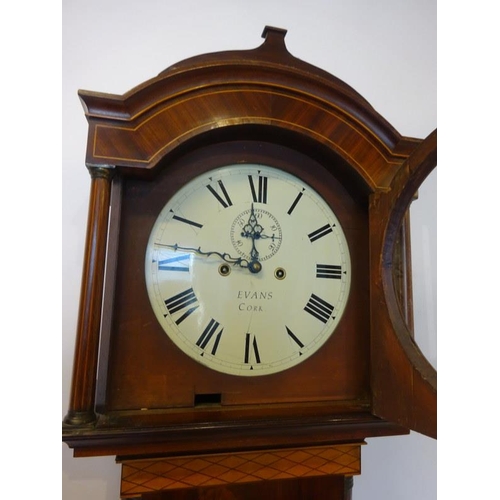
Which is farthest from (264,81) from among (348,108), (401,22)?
(401,22)

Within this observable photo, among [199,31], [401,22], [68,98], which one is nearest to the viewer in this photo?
[68,98]

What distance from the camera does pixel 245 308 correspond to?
28.3 inches

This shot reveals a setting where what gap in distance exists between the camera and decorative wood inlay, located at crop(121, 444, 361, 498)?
64 cm

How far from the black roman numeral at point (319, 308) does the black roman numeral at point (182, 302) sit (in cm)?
21

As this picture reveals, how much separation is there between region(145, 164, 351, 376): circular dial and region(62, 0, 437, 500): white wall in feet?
1.43

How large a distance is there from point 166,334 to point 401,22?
1.32 m

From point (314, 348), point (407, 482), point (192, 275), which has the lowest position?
point (407, 482)

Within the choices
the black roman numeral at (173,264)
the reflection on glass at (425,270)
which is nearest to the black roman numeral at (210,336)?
the black roman numeral at (173,264)

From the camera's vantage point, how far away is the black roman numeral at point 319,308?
2.46 ft

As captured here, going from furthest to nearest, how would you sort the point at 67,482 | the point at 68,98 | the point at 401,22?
the point at 401,22 → the point at 68,98 → the point at 67,482

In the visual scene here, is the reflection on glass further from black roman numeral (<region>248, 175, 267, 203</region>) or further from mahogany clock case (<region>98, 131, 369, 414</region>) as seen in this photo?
black roman numeral (<region>248, 175, 267, 203</region>)

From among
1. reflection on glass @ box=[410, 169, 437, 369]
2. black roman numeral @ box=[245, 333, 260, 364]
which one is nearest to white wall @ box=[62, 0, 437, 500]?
reflection on glass @ box=[410, 169, 437, 369]

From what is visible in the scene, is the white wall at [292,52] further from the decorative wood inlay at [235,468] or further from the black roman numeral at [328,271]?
the black roman numeral at [328,271]

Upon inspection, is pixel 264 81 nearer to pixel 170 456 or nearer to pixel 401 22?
pixel 170 456
